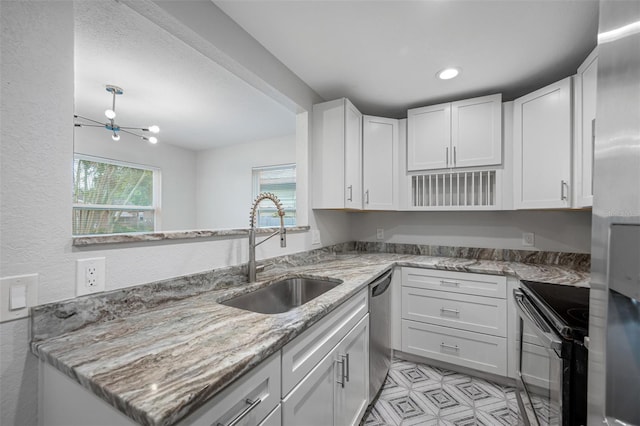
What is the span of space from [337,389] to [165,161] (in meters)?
4.36

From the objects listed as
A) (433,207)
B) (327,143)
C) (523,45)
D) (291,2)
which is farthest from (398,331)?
(291,2)

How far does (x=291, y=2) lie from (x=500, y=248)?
99.6 inches

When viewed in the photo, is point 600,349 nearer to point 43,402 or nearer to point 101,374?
point 101,374

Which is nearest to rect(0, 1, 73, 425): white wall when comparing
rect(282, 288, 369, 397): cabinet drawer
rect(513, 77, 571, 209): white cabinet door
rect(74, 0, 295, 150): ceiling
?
rect(74, 0, 295, 150): ceiling

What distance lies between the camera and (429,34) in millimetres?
1559

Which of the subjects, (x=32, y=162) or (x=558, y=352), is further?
(x=558, y=352)

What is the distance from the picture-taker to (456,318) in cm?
204

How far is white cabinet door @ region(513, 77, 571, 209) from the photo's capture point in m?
1.82

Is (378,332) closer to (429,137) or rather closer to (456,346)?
(456,346)

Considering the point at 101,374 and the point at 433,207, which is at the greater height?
the point at 433,207

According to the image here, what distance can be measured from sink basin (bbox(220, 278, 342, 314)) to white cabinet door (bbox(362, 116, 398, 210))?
3.44ft

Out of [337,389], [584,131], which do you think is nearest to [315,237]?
[337,389]

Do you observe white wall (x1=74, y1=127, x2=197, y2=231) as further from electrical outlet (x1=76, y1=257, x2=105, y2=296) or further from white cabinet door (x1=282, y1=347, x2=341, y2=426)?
white cabinet door (x1=282, y1=347, x2=341, y2=426)

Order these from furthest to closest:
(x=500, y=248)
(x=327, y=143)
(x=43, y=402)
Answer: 1. (x=500, y=248)
2. (x=327, y=143)
3. (x=43, y=402)
